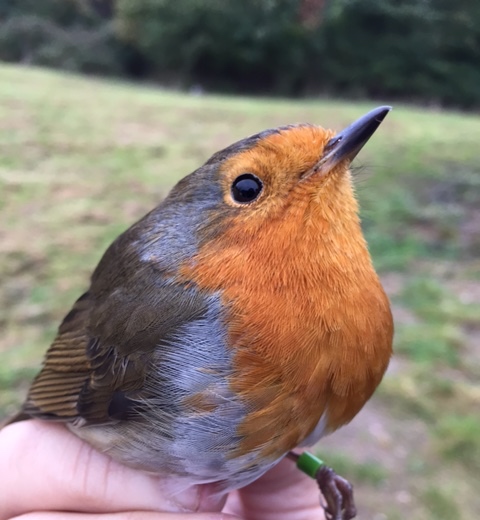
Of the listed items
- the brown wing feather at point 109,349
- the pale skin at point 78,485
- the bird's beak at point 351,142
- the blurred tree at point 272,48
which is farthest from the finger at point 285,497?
the blurred tree at point 272,48

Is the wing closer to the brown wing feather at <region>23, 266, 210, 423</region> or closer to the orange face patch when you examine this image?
the brown wing feather at <region>23, 266, 210, 423</region>

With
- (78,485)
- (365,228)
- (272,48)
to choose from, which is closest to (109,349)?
(78,485)

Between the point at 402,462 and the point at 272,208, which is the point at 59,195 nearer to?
the point at 402,462

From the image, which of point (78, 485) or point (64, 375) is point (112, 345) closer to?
point (64, 375)

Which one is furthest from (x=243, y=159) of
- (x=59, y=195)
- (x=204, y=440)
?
(x=59, y=195)

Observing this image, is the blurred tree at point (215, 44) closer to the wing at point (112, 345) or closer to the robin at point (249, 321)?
the wing at point (112, 345)

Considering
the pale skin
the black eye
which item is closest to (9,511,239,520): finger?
the pale skin
